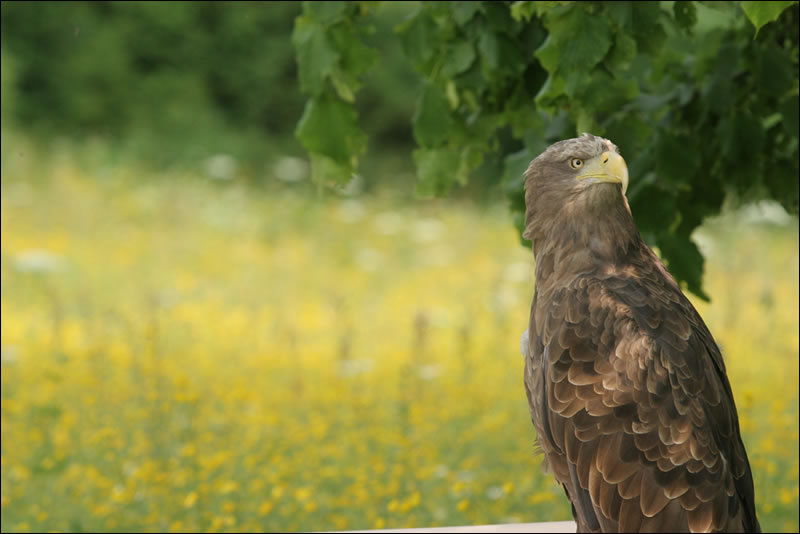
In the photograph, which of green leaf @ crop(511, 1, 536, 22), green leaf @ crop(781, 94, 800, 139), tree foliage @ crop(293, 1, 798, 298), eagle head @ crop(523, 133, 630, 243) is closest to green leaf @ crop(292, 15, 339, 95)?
tree foliage @ crop(293, 1, 798, 298)

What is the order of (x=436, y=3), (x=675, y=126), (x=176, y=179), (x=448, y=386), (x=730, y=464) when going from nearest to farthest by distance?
(x=730, y=464)
(x=436, y=3)
(x=675, y=126)
(x=448, y=386)
(x=176, y=179)

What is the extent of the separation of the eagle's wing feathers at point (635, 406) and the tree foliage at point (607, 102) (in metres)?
0.58

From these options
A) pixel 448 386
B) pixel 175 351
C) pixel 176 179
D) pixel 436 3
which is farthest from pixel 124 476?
pixel 176 179

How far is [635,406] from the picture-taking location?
170 centimetres

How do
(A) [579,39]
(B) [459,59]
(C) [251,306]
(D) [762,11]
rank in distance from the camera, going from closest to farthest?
1. (D) [762,11]
2. (A) [579,39]
3. (B) [459,59]
4. (C) [251,306]

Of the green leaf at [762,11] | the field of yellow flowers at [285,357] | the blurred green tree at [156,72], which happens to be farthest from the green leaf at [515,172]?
the blurred green tree at [156,72]

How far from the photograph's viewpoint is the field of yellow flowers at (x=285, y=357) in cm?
462

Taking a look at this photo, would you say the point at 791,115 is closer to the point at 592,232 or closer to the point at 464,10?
the point at 464,10

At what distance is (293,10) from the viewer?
8594 millimetres

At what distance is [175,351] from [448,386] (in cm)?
141

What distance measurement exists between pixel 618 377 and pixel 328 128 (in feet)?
3.51

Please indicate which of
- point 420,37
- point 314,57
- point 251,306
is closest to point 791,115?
point 420,37

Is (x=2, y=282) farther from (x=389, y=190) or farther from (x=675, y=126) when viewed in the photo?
(x=675, y=126)

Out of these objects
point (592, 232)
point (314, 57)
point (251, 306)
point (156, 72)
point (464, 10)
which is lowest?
point (251, 306)
